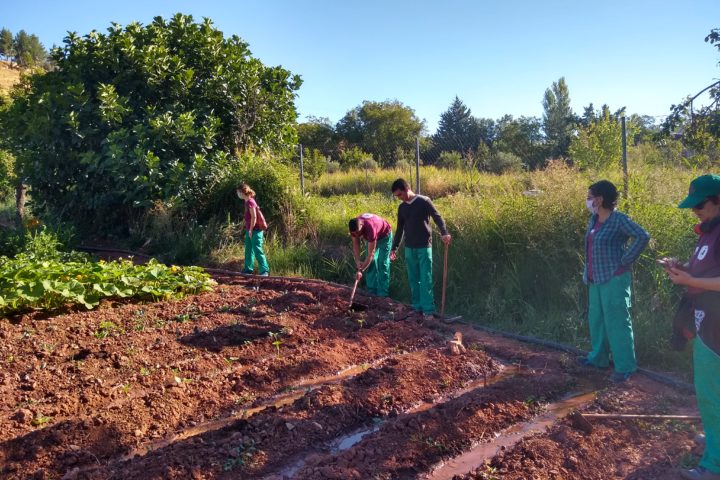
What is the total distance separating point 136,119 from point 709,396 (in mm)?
10646

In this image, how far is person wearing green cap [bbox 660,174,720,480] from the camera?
10.00 feet

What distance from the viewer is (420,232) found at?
6578 millimetres

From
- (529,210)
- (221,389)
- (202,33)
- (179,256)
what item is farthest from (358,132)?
(221,389)

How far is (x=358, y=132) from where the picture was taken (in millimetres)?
41656

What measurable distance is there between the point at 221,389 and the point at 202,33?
9.53 meters

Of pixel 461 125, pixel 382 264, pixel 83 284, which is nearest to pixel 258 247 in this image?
pixel 382 264

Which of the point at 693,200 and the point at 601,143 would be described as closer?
the point at 693,200

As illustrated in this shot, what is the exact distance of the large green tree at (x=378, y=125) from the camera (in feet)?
132

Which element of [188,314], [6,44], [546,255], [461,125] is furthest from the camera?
[6,44]

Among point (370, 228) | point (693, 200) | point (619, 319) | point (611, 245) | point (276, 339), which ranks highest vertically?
point (693, 200)

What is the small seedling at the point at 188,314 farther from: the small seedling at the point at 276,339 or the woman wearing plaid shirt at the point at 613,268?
the woman wearing plaid shirt at the point at 613,268

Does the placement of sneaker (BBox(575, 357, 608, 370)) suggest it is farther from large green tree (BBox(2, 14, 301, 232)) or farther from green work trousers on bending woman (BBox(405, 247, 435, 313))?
large green tree (BBox(2, 14, 301, 232))

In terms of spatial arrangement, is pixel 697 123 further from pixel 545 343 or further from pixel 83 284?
pixel 83 284

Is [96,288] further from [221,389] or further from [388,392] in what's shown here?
[388,392]
